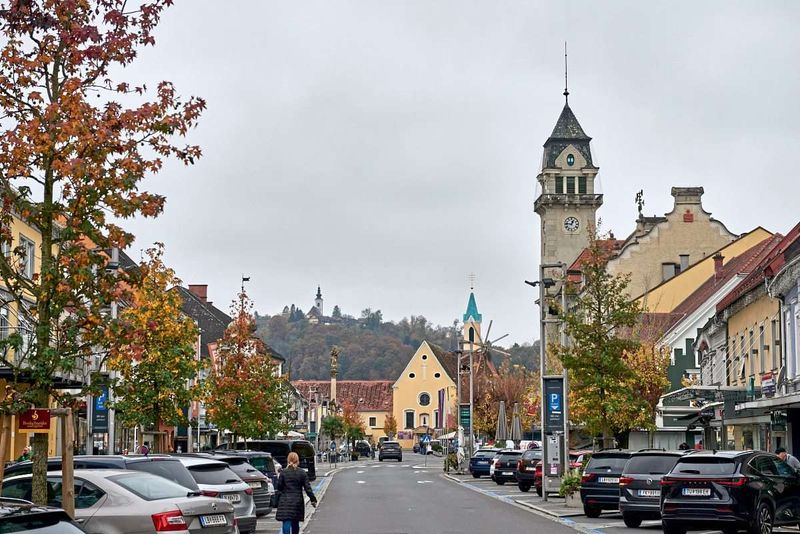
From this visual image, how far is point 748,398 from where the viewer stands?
38.9 meters

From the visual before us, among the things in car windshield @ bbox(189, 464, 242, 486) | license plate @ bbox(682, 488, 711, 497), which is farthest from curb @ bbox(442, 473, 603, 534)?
car windshield @ bbox(189, 464, 242, 486)

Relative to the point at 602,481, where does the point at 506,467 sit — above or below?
below

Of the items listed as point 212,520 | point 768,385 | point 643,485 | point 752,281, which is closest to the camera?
point 212,520

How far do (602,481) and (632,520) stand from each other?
10.3ft

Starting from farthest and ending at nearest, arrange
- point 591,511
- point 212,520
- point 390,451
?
point 390,451
point 591,511
point 212,520

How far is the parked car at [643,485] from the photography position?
25672 mm

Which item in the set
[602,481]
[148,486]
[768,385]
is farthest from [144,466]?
[768,385]

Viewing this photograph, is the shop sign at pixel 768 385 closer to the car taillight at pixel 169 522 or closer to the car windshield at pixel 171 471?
the car windshield at pixel 171 471

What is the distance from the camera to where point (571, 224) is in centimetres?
10044

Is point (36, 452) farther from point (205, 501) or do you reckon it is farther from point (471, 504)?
point (471, 504)

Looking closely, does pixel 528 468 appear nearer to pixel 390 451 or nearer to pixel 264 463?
pixel 264 463

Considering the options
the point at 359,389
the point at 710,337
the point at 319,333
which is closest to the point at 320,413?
the point at 359,389

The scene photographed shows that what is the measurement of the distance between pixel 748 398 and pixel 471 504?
9.87m

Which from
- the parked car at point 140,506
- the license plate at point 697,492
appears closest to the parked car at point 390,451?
the license plate at point 697,492
